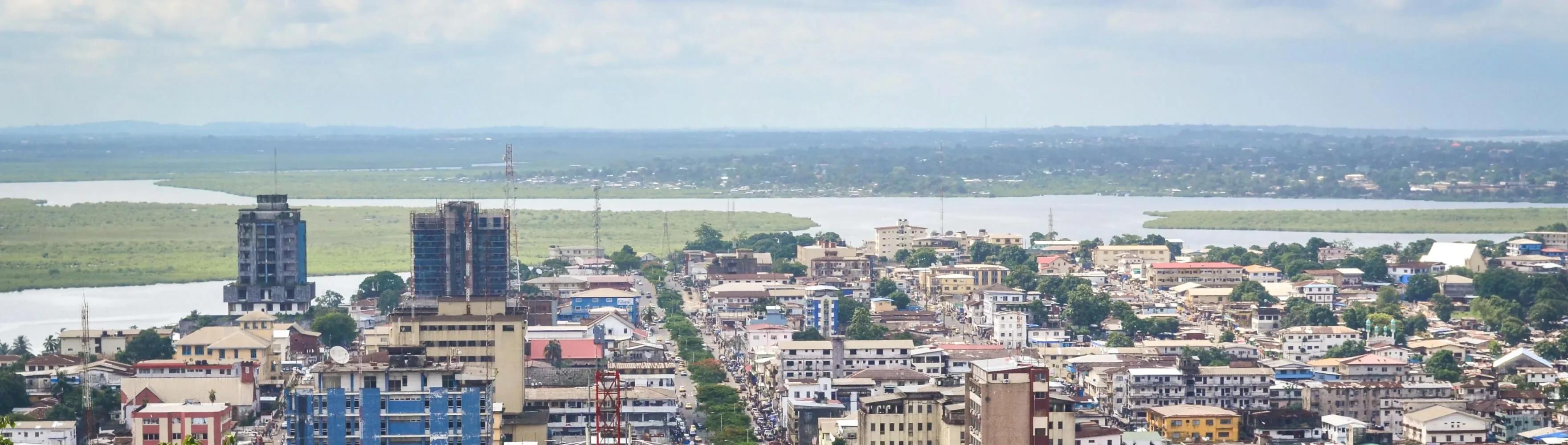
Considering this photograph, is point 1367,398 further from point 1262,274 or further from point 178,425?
point 1262,274

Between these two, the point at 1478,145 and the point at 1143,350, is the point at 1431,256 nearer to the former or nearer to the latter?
the point at 1143,350

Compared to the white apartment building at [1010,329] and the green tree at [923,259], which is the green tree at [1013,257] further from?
the white apartment building at [1010,329]

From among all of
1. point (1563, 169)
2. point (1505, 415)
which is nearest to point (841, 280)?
point (1505, 415)

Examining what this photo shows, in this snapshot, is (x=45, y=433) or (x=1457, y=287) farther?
(x=1457, y=287)

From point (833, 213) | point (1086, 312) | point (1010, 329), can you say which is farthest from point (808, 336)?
point (833, 213)

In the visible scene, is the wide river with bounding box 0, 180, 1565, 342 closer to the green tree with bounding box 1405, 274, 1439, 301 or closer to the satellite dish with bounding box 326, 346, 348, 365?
the satellite dish with bounding box 326, 346, 348, 365

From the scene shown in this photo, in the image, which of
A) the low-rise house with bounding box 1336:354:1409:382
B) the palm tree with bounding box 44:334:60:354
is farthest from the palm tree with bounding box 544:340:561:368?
the low-rise house with bounding box 1336:354:1409:382
